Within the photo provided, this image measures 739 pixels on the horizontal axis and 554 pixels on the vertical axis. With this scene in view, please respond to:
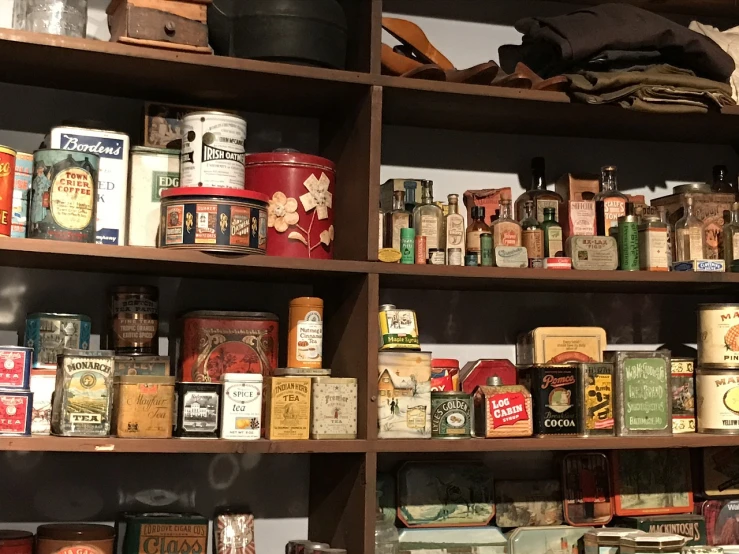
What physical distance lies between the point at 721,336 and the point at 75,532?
149 cm

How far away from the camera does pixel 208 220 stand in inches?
70.6

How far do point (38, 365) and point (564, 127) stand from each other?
53.7 inches

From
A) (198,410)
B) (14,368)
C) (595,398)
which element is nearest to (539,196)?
(595,398)

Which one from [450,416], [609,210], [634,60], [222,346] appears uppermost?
[634,60]

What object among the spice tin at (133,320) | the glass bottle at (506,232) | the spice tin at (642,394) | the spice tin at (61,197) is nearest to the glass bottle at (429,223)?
the glass bottle at (506,232)

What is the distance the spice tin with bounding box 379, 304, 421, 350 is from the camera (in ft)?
6.42

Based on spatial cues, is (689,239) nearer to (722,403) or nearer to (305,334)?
(722,403)

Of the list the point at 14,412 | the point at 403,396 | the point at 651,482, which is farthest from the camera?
the point at 651,482

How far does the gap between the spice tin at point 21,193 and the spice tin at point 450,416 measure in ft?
3.00

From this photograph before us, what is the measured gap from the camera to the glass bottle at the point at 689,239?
2.16 meters

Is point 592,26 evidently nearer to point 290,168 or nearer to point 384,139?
point 384,139

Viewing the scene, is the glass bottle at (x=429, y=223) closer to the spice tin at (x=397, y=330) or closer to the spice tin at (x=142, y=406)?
the spice tin at (x=397, y=330)

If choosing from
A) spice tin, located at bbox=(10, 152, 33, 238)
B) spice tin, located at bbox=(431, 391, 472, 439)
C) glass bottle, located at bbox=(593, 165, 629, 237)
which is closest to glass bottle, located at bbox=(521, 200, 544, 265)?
glass bottle, located at bbox=(593, 165, 629, 237)

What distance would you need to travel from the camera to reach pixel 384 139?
7.49ft
